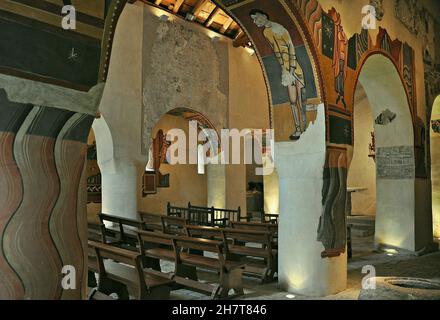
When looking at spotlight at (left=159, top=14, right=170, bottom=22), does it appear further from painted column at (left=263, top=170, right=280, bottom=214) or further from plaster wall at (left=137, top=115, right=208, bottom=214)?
painted column at (left=263, top=170, right=280, bottom=214)

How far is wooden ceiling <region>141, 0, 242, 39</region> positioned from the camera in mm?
11742

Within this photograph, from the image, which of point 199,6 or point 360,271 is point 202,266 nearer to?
point 360,271

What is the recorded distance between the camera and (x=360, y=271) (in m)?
7.24

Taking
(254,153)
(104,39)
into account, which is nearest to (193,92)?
(254,153)

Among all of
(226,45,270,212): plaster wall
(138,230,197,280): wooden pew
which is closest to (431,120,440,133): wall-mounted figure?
(226,45,270,212): plaster wall

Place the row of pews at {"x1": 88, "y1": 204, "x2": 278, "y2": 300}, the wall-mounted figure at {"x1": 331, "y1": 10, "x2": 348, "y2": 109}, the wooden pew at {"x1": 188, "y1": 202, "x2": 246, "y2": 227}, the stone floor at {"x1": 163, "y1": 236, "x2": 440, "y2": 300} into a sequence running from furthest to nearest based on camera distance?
the wooden pew at {"x1": 188, "y1": 202, "x2": 246, "y2": 227} < the wall-mounted figure at {"x1": 331, "y1": 10, "x2": 348, "y2": 109} < the stone floor at {"x1": 163, "y1": 236, "x2": 440, "y2": 300} < the row of pews at {"x1": 88, "y1": 204, "x2": 278, "y2": 300}

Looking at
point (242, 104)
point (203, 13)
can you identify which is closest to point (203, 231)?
point (242, 104)

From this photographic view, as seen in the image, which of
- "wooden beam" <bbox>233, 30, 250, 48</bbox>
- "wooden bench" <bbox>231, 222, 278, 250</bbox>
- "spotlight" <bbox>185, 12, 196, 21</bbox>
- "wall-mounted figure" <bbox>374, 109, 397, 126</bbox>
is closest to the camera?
"wooden bench" <bbox>231, 222, 278, 250</bbox>

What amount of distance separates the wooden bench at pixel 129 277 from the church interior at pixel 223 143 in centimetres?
2

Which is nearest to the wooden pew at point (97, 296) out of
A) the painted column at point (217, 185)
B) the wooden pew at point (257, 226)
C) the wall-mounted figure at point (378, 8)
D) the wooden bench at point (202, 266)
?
the wooden bench at point (202, 266)

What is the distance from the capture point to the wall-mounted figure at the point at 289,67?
583 cm

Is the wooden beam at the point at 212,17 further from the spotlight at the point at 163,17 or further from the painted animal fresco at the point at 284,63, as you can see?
the painted animal fresco at the point at 284,63

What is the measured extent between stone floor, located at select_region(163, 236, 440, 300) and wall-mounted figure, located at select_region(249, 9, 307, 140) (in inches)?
90.7

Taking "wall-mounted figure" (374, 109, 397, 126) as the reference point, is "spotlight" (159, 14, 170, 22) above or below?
above
